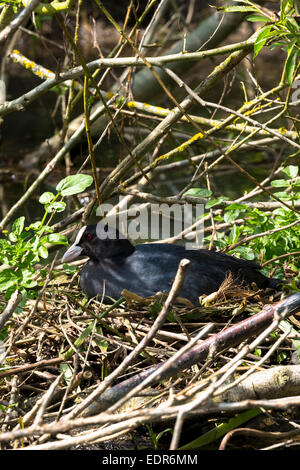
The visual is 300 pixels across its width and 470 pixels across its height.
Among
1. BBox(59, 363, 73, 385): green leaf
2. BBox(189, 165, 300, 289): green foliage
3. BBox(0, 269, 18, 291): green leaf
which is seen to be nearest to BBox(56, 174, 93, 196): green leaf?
BBox(0, 269, 18, 291): green leaf

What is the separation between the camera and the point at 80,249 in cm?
404

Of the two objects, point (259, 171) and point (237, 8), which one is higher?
point (237, 8)

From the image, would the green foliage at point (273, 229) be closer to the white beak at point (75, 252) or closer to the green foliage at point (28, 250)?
the white beak at point (75, 252)

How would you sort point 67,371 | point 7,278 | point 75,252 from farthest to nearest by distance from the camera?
point 75,252
point 67,371
point 7,278

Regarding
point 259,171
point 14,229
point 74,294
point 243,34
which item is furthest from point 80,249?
point 243,34

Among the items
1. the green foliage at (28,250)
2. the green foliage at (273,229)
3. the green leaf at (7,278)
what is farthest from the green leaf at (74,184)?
the green foliage at (273,229)

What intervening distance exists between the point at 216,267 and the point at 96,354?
2.80ft

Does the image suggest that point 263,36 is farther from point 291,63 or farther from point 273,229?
point 273,229

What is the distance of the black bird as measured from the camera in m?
3.60

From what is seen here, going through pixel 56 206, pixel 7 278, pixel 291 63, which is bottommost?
pixel 7 278

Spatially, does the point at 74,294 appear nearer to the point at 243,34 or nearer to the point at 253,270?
the point at 253,270

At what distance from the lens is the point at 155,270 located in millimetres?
3662

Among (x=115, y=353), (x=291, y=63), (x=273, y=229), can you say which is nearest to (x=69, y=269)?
(x=115, y=353)

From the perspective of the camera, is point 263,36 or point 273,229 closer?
point 263,36
